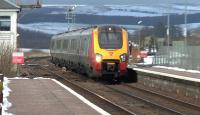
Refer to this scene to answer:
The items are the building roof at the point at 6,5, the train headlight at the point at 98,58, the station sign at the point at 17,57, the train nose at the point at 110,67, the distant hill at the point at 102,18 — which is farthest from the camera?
the distant hill at the point at 102,18

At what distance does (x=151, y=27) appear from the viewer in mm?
112875

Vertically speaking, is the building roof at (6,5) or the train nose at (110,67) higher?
the building roof at (6,5)

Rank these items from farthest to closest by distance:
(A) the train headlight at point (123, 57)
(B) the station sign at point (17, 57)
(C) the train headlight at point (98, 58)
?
(B) the station sign at point (17, 57), (A) the train headlight at point (123, 57), (C) the train headlight at point (98, 58)

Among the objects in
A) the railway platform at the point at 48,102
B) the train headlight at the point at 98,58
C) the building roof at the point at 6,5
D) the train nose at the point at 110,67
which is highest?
the building roof at the point at 6,5

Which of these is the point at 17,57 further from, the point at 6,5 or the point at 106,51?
the point at 6,5

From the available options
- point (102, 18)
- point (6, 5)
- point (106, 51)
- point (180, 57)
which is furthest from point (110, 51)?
point (102, 18)

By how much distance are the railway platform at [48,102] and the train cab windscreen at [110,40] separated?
24.4 ft

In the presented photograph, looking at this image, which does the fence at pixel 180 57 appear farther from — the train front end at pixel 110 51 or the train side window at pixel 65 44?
the train side window at pixel 65 44

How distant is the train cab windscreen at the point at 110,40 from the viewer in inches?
1304

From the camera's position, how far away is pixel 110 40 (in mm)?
33562

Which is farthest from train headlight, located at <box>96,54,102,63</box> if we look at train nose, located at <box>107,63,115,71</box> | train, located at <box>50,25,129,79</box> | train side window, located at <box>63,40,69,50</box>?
train side window, located at <box>63,40,69,50</box>

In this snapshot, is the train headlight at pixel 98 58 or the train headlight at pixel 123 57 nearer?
the train headlight at pixel 98 58

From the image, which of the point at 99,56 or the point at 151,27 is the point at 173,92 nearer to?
the point at 99,56

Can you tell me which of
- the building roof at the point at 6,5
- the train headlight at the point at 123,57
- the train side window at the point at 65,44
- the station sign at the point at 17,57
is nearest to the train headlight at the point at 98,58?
the train headlight at the point at 123,57
